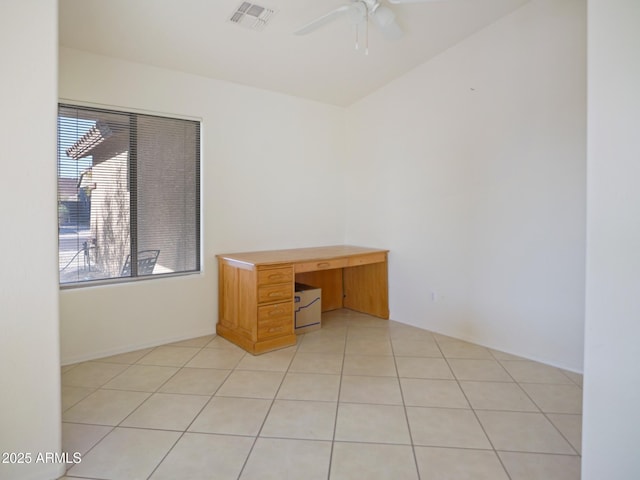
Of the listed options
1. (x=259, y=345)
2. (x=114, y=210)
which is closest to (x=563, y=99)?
(x=259, y=345)

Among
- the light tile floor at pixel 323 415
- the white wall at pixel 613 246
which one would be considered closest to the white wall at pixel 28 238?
the light tile floor at pixel 323 415

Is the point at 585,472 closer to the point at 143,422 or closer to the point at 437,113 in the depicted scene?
the point at 143,422

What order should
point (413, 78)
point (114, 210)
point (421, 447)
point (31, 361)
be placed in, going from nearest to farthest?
point (31, 361) < point (421, 447) < point (114, 210) < point (413, 78)

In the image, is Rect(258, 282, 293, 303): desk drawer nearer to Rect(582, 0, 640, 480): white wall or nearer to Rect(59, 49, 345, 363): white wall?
Rect(59, 49, 345, 363): white wall

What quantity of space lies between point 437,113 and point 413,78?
1.74 feet

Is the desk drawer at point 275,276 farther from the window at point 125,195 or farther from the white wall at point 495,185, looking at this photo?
the white wall at point 495,185

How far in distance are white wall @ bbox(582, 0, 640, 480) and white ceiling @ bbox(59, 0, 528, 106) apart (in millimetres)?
1719

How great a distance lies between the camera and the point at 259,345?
3.05 metres

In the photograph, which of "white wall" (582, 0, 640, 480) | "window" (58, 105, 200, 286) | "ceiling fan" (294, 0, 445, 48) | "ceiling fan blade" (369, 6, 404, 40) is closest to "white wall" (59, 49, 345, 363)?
"window" (58, 105, 200, 286)

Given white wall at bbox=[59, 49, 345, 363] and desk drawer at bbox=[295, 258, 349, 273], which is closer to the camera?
white wall at bbox=[59, 49, 345, 363]

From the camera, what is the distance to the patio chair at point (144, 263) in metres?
3.20

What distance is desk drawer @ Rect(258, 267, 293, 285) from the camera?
10.00ft

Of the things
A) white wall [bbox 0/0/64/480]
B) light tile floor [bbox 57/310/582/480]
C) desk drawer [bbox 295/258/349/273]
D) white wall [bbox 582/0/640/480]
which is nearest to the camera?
white wall [bbox 582/0/640/480]

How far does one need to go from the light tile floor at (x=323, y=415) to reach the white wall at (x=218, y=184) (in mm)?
331
